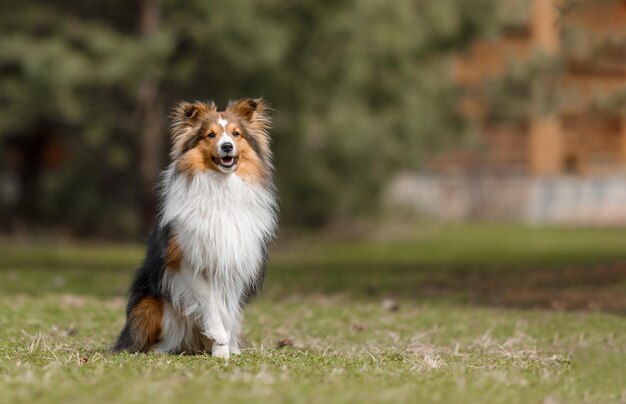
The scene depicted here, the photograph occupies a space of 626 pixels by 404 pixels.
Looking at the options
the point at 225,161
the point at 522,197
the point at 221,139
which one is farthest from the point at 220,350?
the point at 522,197

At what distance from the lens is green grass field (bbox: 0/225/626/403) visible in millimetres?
6035

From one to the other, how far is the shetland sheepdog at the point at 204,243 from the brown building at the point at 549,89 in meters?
7.12

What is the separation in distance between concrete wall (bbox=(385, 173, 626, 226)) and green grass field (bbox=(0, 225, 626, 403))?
14418 millimetres

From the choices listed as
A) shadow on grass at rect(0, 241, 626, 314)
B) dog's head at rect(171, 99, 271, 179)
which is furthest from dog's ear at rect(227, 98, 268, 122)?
shadow on grass at rect(0, 241, 626, 314)

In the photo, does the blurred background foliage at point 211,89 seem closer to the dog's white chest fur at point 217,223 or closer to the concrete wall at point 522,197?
the concrete wall at point 522,197

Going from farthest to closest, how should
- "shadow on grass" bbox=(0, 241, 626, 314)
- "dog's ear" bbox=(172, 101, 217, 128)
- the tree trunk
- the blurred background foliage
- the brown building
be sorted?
the tree trunk → the blurred background foliage → the brown building → "shadow on grass" bbox=(0, 241, 626, 314) → "dog's ear" bbox=(172, 101, 217, 128)

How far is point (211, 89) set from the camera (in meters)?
21.8

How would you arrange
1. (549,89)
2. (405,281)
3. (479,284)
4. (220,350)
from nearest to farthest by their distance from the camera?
(220,350)
(479,284)
(405,281)
(549,89)

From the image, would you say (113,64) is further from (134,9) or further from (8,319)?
(8,319)

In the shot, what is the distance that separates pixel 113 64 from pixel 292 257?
4741 mm

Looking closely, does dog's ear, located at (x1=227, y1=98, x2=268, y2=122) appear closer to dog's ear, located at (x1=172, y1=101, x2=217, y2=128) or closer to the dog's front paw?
dog's ear, located at (x1=172, y1=101, x2=217, y2=128)

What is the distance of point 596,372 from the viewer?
22.0 ft

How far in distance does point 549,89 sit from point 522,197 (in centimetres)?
1106

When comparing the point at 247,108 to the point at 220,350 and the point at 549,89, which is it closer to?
the point at 220,350
